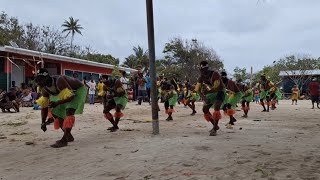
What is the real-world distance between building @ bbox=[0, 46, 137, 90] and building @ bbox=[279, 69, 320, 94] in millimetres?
32585

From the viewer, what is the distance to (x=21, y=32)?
3812 centimetres

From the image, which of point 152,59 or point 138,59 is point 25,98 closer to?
point 152,59

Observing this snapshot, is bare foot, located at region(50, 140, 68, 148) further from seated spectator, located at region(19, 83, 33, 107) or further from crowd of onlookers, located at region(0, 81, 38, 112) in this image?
seated spectator, located at region(19, 83, 33, 107)

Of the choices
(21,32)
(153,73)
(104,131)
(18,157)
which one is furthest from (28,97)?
(21,32)

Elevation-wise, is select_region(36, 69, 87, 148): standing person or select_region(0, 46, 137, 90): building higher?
select_region(0, 46, 137, 90): building

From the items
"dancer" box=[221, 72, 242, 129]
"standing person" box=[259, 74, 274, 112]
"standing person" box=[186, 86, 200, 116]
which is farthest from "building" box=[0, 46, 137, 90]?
"dancer" box=[221, 72, 242, 129]

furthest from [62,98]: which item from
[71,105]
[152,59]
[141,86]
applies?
[141,86]

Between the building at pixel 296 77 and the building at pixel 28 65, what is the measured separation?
32.6m

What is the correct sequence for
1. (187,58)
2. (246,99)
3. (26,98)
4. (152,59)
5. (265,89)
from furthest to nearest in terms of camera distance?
Answer: (187,58) → (26,98) → (265,89) → (246,99) → (152,59)

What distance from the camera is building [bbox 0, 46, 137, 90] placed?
22.0 m

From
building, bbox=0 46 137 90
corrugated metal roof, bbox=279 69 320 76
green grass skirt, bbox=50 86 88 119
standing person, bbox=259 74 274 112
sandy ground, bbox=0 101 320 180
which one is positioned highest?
corrugated metal roof, bbox=279 69 320 76

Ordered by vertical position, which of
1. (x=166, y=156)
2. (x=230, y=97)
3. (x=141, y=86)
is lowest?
(x=166, y=156)

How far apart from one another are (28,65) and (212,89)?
57.8ft

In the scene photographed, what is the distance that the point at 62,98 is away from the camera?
7.95 meters
